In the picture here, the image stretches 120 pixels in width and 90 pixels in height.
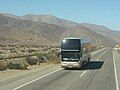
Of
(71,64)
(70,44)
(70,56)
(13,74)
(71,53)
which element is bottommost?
(13,74)

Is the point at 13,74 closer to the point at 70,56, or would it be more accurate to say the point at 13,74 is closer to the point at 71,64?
the point at 71,64

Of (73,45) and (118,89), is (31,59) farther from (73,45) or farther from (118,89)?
(118,89)

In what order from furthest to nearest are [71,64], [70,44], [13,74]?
[70,44], [71,64], [13,74]

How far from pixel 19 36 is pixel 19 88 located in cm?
18425

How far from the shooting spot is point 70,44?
30938 mm

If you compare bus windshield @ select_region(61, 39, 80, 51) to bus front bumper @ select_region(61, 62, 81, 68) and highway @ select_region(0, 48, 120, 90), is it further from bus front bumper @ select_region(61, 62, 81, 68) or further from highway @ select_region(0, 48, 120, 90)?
highway @ select_region(0, 48, 120, 90)

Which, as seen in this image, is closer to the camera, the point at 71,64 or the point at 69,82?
the point at 69,82

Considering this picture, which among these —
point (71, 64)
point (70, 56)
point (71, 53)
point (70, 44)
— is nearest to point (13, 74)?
point (71, 64)

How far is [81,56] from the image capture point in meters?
31.2

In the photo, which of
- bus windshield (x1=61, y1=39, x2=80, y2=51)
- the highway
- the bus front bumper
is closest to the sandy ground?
the highway

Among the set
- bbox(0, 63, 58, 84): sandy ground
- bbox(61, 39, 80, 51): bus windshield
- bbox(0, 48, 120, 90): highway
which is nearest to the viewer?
bbox(0, 48, 120, 90): highway

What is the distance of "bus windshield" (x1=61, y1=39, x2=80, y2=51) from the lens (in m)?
30.8

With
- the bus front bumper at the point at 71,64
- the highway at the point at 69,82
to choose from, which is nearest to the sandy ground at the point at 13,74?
the highway at the point at 69,82

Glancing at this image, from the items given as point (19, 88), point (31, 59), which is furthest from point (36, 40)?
point (19, 88)
